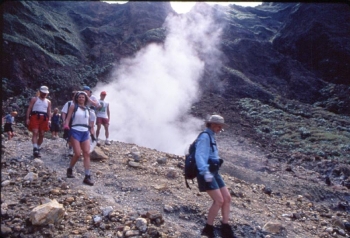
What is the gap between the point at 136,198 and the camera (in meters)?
4.95

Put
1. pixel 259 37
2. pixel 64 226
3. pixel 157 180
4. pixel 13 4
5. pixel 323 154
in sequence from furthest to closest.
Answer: pixel 259 37 < pixel 13 4 < pixel 323 154 < pixel 157 180 < pixel 64 226

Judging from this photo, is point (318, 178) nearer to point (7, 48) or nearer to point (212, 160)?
point (212, 160)

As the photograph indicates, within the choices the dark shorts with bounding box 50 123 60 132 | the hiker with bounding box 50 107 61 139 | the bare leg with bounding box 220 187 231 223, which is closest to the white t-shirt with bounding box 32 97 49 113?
the hiker with bounding box 50 107 61 139

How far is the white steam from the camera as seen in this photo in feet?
44.3

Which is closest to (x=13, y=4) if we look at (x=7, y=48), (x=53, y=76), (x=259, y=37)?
(x=7, y=48)

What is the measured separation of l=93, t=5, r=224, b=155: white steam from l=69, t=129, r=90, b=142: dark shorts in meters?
6.77

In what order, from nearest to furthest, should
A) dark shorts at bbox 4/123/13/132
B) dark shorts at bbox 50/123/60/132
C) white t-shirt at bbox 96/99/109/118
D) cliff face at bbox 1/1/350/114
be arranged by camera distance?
white t-shirt at bbox 96/99/109/118 < dark shorts at bbox 4/123/13/132 < dark shorts at bbox 50/123/60/132 < cliff face at bbox 1/1/350/114

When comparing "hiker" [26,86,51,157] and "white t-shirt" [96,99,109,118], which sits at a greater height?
"white t-shirt" [96,99,109,118]

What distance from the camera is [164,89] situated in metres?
20.1

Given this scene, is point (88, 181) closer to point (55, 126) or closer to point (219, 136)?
point (55, 126)

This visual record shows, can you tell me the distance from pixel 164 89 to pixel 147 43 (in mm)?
8883

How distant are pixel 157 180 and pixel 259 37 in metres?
36.3

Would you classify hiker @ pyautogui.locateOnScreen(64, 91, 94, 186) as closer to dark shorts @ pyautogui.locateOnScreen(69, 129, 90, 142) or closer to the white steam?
dark shorts @ pyautogui.locateOnScreen(69, 129, 90, 142)

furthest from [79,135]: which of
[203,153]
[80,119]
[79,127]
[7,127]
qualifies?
[7,127]
